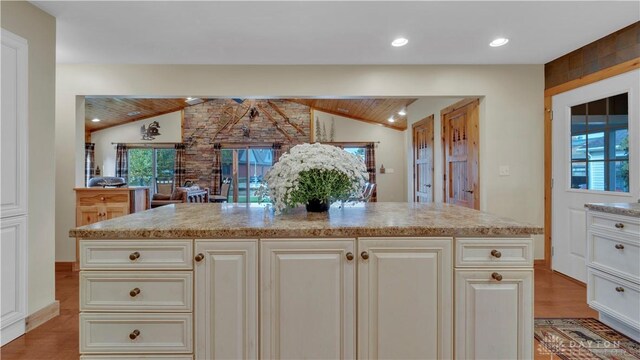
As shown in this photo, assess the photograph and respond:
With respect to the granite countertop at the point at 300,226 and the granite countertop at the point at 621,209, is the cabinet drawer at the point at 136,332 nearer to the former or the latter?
the granite countertop at the point at 300,226

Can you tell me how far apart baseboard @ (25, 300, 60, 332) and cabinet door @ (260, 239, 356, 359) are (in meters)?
2.05

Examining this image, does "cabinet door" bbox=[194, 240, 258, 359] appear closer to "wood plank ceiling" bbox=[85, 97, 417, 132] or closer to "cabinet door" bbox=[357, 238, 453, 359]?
"cabinet door" bbox=[357, 238, 453, 359]

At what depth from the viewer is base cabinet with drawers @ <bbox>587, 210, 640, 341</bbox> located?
213cm

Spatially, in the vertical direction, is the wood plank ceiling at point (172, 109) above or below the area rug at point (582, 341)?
above

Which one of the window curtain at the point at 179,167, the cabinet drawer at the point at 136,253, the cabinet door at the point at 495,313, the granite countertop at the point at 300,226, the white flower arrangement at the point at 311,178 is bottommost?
the cabinet door at the point at 495,313

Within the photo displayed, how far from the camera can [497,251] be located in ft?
4.88

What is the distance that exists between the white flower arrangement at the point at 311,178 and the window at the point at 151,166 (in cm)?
838

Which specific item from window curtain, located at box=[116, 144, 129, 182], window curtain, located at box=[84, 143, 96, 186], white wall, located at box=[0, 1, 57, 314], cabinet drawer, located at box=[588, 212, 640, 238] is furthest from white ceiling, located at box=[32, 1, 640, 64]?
window curtain, located at box=[84, 143, 96, 186]

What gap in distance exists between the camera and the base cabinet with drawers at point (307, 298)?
1.48m

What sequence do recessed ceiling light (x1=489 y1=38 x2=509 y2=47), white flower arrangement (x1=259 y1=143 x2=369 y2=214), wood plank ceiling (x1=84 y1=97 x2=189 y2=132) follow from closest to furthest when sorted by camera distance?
white flower arrangement (x1=259 y1=143 x2=369 y2=214)
recessed ceiling light (x1=489 y1=38 x2=509 y2=47)
wood plank ceiling (x1=84 y1=97 x2=189 y2=132)

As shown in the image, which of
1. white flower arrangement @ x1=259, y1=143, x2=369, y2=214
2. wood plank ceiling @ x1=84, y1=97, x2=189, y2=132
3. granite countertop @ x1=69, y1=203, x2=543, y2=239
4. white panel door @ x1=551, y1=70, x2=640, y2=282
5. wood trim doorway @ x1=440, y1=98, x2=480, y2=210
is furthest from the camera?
wood plank ceiling @ x1=84, y1=97, x2=189, y2=132

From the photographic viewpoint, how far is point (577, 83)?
3338 millimetres

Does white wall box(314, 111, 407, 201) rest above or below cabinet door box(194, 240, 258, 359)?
above

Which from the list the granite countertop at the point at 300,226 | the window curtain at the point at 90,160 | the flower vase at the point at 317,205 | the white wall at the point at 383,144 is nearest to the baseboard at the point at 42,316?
the granite countertop at the point at 300,226
